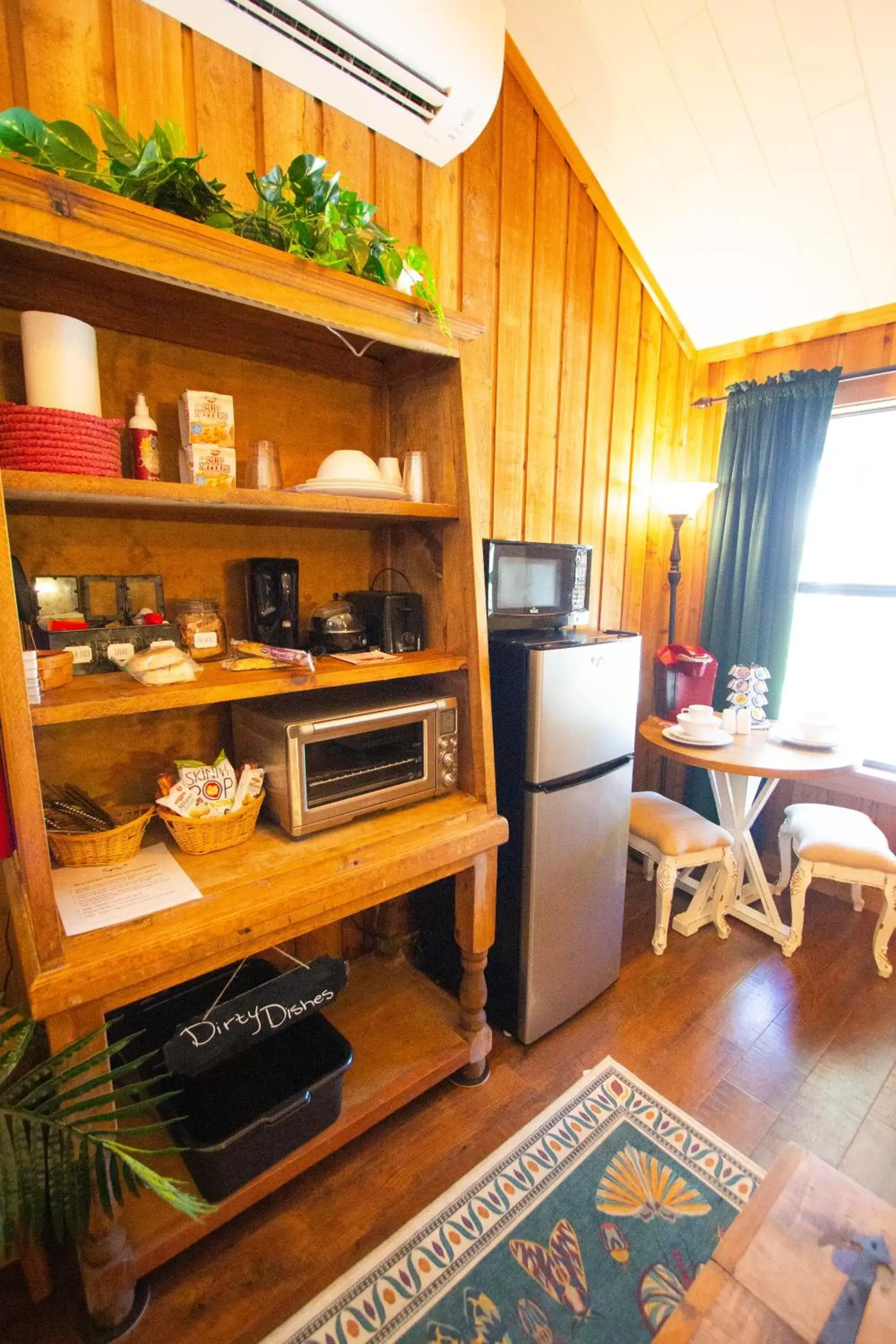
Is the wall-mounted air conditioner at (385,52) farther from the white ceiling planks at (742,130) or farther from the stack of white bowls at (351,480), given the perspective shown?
the stack of white bowls at (351,480)

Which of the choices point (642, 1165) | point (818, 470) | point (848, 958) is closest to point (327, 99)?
point (818, 470)

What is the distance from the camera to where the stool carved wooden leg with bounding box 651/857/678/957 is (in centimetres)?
223

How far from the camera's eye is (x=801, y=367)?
2.69 m

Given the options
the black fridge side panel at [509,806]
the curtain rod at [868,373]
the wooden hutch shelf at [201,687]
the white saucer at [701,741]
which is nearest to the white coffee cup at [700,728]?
the white saucer at [701,741]

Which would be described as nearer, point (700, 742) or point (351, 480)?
point (351, 480)

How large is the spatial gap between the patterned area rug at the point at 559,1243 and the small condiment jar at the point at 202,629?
4.39 ft

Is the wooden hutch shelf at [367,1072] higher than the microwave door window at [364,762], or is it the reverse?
the microwave door window at [364,762]

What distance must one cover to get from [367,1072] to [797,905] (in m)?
1.69

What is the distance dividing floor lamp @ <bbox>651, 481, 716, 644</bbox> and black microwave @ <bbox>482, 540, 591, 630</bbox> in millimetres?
928

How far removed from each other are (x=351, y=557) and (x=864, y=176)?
82.3 inches

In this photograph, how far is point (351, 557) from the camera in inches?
69.5

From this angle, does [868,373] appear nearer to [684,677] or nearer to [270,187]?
[684,677]

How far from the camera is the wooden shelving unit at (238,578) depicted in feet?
3.20

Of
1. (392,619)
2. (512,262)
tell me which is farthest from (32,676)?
(512,262)
